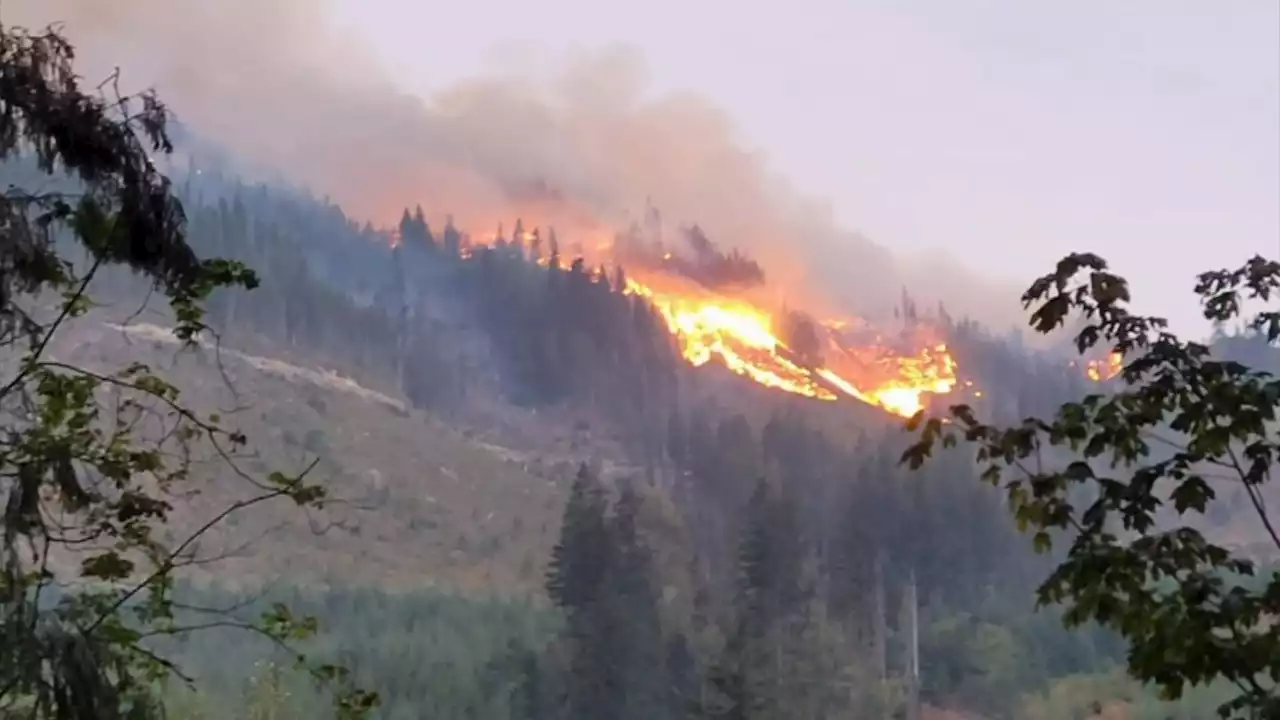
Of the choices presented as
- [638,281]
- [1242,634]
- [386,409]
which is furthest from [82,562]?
[638,281]

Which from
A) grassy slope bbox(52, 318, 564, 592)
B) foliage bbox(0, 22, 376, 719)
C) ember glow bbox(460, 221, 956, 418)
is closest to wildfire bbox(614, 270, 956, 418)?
ember glow bbox(460, 221, 956, 418)

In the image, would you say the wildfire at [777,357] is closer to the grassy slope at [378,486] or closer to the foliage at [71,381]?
the grassy slope at [378,486]

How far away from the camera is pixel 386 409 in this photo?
83.4 meters

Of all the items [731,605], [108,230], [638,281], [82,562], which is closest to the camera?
[108,230]

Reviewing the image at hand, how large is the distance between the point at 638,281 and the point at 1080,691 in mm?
121648

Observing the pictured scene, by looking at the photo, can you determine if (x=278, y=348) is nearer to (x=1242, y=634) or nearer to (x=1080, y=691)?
(x=1080, y=691)

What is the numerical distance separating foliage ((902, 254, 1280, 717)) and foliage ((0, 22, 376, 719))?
7.68 feet

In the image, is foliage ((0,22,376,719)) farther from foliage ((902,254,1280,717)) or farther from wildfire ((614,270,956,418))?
wildfire ((614,270,956,418))

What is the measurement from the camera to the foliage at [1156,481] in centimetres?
305

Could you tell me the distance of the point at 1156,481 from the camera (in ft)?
10.6

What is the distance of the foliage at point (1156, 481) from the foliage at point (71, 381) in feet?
7.68

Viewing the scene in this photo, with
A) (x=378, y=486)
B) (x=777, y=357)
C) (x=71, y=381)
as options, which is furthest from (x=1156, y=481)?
(x=777, y=357)

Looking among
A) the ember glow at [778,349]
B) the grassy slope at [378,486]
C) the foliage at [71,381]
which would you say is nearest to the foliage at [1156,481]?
the foliage at [71,381]

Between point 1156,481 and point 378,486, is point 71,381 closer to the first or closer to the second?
point 1156,481
